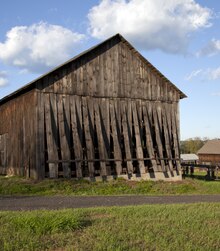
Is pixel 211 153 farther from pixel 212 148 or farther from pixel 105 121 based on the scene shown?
pixel 105 121

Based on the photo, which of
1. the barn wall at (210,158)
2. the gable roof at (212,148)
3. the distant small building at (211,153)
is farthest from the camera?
the gable roof at (212,148)

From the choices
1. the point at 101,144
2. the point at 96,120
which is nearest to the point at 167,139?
the point at 101,144

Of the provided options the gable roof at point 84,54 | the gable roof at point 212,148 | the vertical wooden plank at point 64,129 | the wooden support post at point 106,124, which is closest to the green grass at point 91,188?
the vertical wooden plank at point 64,129

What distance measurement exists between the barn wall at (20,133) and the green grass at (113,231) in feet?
32.6

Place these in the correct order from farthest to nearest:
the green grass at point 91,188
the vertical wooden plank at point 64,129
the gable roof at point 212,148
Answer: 1. the gable roof at point 212,148
2. the vertical wooden plank at point 64,129
3. the green grass at point 91,188

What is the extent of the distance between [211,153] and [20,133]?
206ft

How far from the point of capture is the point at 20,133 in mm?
20953

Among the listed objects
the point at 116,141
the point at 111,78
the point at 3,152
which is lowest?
the point at 3,152

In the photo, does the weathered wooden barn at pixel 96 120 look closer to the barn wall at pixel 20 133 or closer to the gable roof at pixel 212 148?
the barn wall at pixel 20 133

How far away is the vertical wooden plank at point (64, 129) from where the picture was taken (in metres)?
19.0

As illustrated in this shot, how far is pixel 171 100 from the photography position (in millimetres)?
23672

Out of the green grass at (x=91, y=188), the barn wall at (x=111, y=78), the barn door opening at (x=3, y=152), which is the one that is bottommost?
the green grass at (x=91, y=188)

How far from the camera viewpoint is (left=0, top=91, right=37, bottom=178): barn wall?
Result: 63.4ft

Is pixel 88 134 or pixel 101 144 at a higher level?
pixel 88 134
